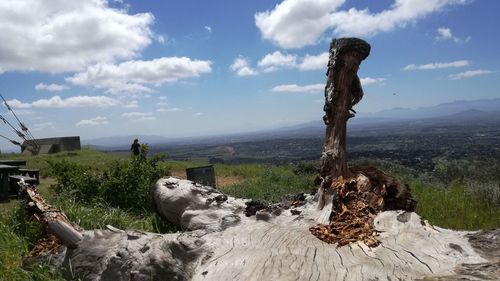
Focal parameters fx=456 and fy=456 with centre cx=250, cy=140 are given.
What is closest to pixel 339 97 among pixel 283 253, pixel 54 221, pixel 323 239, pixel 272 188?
pixel 323 239

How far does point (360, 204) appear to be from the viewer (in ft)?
17.0

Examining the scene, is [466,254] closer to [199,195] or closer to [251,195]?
[199,195]

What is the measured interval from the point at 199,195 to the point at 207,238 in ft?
6.63

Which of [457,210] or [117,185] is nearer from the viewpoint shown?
[457,210]

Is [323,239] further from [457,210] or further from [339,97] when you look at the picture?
[457,210]

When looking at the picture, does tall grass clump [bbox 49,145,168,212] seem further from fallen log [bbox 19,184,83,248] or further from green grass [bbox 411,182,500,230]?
green grass [bbox 411,182,500,230]

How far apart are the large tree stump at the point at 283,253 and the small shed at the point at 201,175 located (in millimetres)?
6649

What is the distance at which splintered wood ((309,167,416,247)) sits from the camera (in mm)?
4570

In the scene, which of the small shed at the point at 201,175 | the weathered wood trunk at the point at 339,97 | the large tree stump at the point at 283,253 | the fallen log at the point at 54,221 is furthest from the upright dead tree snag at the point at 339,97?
the small shed at the point at 201,175

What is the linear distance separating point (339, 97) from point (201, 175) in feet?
23.6

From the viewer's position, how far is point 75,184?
32.9 ft

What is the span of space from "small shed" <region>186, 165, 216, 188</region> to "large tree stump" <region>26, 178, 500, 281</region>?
6649 mm

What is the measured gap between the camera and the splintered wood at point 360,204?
15.0ft

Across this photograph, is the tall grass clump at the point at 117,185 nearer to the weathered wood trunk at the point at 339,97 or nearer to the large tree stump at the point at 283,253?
the large tree stump at the point at 283,253
